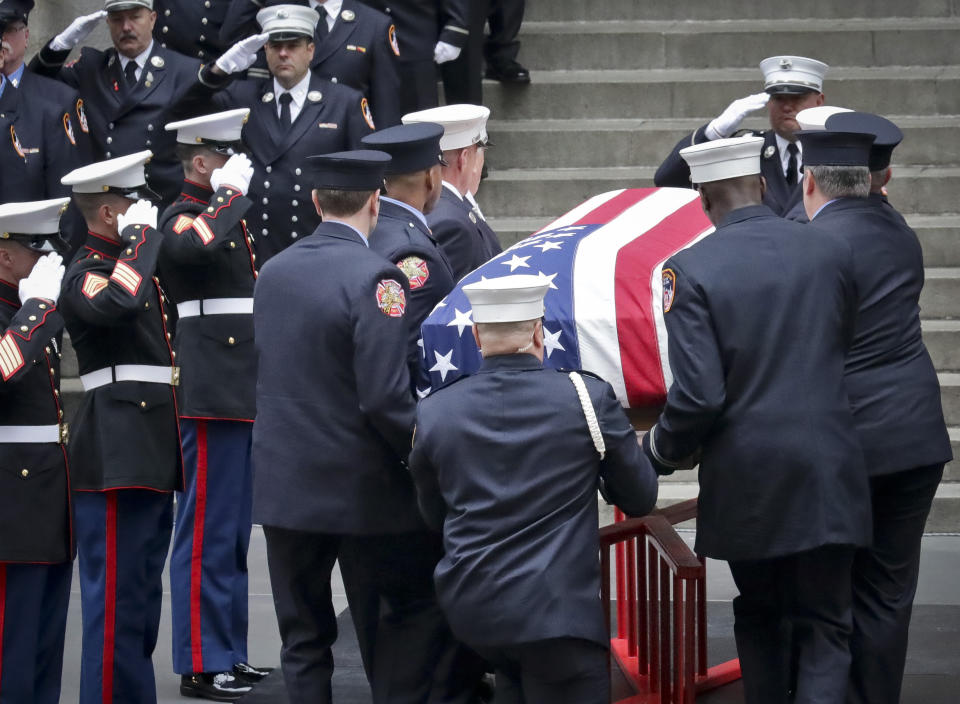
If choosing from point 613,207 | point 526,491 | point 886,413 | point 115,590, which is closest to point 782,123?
point 613,207

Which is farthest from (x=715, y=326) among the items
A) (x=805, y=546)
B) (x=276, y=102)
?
(x=276, y=102)

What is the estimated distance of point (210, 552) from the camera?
5.11 metres

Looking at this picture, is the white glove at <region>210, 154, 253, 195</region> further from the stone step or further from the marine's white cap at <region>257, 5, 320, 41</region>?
the stone step

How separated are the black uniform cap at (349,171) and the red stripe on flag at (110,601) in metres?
1.21

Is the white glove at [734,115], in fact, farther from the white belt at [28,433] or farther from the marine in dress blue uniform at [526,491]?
the white belt at [28,433]

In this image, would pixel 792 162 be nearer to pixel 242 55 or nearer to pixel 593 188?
pixel 242 55

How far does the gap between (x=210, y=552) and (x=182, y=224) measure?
1062 mm

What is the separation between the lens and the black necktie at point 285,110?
6.55 metres

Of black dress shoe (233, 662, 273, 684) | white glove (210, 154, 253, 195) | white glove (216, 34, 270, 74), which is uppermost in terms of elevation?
white glove (216, 34, 270, 74)

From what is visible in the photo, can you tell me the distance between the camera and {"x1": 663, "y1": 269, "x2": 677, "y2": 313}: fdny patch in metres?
3.82

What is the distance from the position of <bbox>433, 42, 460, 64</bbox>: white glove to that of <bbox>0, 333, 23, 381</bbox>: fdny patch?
4.15 metres

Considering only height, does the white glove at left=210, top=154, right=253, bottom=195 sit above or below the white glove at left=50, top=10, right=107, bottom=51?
below

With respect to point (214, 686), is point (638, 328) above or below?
above

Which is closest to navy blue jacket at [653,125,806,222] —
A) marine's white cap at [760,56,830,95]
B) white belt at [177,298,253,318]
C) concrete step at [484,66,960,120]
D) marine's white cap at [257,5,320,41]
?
marine's white cap at [760,56,830,95]
